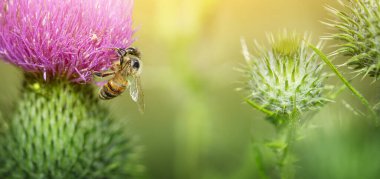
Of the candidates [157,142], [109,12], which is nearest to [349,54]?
[109,12]

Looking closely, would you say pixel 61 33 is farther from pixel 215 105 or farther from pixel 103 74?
pixel 215 105

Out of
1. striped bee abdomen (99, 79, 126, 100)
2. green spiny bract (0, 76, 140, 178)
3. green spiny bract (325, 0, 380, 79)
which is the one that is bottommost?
green spiny bract (0, 76, 140, 178)

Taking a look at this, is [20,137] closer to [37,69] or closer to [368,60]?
[37,69]

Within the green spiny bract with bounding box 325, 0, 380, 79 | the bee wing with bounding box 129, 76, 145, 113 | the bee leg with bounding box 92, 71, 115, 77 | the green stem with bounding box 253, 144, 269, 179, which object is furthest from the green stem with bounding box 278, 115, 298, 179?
the bee leg with bounding box 92, 71, 115, 77

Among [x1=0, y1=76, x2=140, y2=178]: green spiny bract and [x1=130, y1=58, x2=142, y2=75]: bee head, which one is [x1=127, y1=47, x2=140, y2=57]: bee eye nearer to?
[x1=130, y1=58, x2=142, y2=75]: bee head

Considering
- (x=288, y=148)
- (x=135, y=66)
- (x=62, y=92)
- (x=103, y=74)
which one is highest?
(x=135, y=66)

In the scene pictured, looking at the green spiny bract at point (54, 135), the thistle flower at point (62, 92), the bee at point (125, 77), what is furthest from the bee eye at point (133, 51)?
the green spiny bract at point (54, 135)

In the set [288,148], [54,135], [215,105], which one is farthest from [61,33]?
[215,105]
